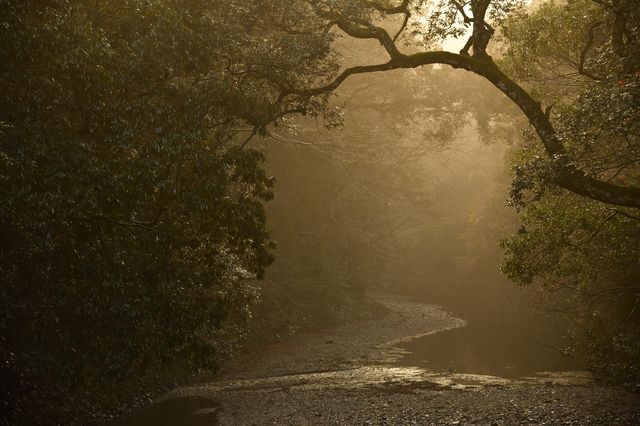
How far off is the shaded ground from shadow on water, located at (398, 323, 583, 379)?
63.0 inches

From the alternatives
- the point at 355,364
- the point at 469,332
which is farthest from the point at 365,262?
the point at 355,364

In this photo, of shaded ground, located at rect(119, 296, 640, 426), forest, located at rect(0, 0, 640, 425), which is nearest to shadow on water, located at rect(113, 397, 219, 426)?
shaded ground, located at rect(119, 296, 640, 426)

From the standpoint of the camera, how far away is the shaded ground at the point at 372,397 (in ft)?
58.0

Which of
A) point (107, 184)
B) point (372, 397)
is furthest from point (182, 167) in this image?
point (372, 397)

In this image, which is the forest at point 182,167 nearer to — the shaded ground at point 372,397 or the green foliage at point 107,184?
the green foliage at point 107,184

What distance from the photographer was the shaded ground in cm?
1767

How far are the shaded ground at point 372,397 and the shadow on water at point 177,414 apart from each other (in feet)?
0.10

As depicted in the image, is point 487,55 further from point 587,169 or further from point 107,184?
point 107,184

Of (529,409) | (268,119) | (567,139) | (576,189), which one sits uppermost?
(268,119)

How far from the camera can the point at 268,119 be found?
17.5m

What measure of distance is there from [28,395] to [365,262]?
46.8 meters

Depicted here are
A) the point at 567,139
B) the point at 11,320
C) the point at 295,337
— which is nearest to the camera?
the point at 11,320

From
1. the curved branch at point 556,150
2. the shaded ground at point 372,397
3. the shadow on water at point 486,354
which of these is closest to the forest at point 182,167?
the curved branch at point 556,150

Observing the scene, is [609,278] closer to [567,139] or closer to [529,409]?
[529,409]
